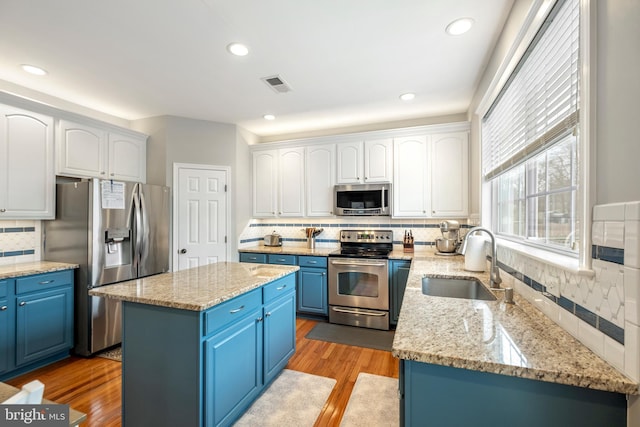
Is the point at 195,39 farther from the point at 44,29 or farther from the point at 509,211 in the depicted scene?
the point at 509,211

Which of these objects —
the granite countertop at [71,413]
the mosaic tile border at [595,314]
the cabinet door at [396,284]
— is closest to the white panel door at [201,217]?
the cabinet door at [396,284]

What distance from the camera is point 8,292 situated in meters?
2.27

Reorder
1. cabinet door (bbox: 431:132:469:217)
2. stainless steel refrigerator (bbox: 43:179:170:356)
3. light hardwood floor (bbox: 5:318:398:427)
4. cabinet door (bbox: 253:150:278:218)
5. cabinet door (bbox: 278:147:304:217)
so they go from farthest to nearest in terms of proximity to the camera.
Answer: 1. cabinet door (bbox: 253:150:278:218)
2. cabinet door (bbox: 278:147:304:217)
3. cabinet door (bbox: 431:132:469:217)
4. stainless steel refrigerator (bbox: 43:179:170:356)
5. light hardwood floor (bbox: 5:318:398:427)

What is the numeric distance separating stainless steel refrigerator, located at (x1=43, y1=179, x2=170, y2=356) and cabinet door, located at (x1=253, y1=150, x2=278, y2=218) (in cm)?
155

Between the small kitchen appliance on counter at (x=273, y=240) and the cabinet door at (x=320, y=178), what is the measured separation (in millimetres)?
663

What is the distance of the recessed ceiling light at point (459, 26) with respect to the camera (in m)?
1.87

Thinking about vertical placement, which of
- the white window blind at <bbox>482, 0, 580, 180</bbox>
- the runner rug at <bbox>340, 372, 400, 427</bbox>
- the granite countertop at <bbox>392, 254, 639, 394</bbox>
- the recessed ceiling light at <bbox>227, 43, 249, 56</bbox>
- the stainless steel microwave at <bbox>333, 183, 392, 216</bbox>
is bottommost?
the runner rug at <bbox>340, 372, 400, 427</bbox>

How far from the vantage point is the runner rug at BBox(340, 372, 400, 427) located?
183cm

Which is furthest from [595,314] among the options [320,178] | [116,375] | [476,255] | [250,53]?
[320,178]

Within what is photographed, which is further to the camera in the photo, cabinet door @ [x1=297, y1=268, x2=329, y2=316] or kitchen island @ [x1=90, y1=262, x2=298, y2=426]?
cabinet door @ [x1=297, y1=268, x2=329, y2=316]

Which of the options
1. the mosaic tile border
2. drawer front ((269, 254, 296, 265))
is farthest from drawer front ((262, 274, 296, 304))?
the mosaic tile border

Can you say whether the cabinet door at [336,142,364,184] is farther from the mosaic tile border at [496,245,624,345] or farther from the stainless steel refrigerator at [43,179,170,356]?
the mosaic tile border at [496,245,624,345]

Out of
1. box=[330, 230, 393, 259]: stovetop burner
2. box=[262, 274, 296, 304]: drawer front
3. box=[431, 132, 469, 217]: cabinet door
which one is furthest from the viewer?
box=[330, 230, 393, 259]: stovetop burner

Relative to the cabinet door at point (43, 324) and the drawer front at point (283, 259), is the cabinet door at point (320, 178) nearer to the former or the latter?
the drawer front at point (283, 259)
